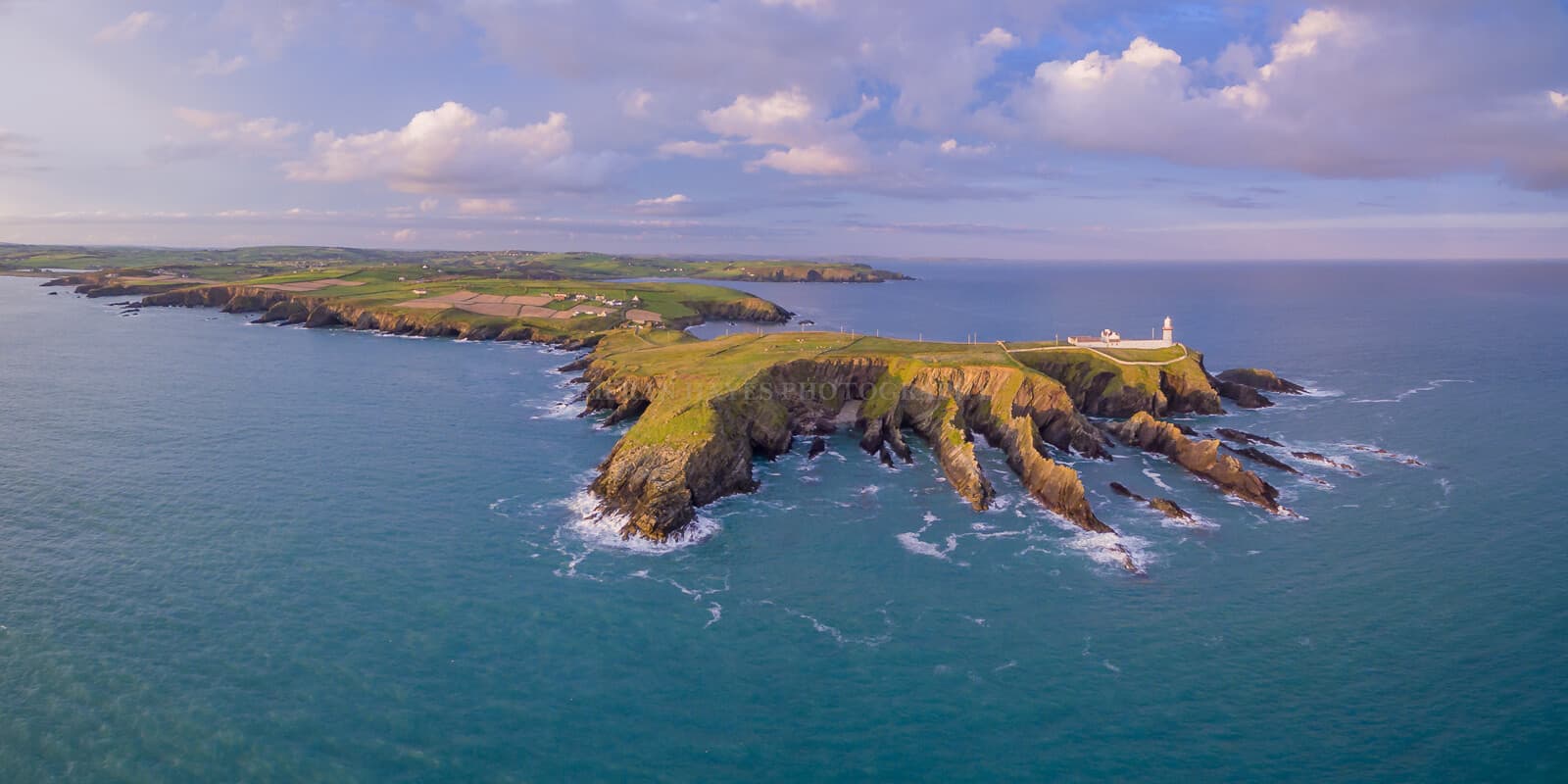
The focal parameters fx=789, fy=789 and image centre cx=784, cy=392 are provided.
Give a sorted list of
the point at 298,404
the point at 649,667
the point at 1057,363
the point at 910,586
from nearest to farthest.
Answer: the point at 649,667 → the point at 910,586 → the point at 298,404 → the point at 1057,363

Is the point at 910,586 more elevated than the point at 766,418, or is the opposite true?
the point at 766,418

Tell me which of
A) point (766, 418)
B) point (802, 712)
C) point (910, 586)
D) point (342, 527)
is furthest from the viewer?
point (766, 418)

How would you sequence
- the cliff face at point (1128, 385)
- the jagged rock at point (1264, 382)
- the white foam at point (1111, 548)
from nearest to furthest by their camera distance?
1. the white foam at point (1111, 548)
2. the cliff face at point (1128, 385)
3. the jagged rock at point (1264, 382)

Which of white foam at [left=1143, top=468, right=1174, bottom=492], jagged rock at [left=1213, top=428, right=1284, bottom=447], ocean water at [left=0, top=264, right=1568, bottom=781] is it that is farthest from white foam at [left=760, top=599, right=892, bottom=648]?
jagged rock at [left=1213, top=428, right=1284, bottom=447]

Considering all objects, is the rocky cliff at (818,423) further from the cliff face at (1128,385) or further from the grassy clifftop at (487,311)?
the grassy clifftop at (487,311)

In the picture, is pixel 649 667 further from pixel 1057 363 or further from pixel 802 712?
pixel 1057 363

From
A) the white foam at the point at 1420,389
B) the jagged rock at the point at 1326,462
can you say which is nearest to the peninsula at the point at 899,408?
the jagged rock at the point at 1326,462

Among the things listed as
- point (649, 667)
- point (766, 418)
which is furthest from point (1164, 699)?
point (766, 418)

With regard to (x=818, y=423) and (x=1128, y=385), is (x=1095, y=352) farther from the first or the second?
(x=818, y=423)
